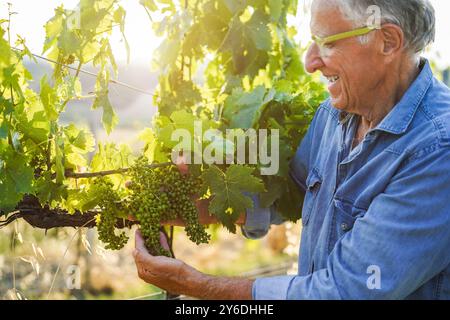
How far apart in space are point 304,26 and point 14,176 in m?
1.85

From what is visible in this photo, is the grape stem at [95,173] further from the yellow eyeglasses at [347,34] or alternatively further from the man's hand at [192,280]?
the yellow eyeglasses at [347,34]

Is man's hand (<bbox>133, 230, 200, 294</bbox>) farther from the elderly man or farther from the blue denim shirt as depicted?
the blue denim shirt

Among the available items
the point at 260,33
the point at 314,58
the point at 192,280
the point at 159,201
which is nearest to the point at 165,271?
the point at 192,280

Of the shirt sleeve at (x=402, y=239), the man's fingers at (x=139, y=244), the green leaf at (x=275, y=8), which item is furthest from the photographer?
the green leaf at (x=275, y=8)

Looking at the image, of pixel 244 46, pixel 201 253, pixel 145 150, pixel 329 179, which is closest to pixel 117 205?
pixel 145 150

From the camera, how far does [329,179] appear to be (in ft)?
7.05

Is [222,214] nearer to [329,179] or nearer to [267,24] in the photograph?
[329,179]

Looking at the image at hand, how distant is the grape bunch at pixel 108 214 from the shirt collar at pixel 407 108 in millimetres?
842

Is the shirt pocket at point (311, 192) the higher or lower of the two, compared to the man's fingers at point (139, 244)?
higher

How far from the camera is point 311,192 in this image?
224 cm

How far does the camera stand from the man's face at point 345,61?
1.92m

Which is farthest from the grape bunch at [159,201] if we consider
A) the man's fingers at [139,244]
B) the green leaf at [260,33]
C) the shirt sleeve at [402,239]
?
the green leaf at [260,33]

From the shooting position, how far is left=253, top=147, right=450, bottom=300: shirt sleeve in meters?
1.74

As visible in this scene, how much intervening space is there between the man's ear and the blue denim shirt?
4.6 inches
